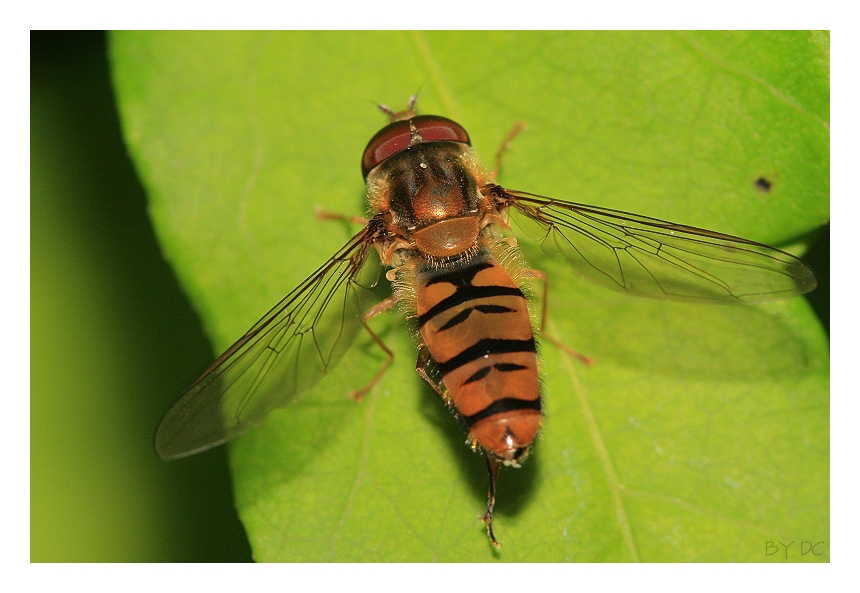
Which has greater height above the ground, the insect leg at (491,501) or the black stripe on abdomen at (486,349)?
the black stripe on abdomen at (486,349)

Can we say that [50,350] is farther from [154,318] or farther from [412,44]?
[412,44]

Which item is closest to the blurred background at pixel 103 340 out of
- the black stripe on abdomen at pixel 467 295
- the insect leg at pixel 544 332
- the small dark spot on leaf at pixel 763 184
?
the black stripe on abdomen at pixel 467 295

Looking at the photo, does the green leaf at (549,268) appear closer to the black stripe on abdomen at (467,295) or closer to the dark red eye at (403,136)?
the dark red eye at (403,136)

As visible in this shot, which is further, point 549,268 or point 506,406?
point 549,268

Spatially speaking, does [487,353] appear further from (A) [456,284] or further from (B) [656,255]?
(B) [656,255]

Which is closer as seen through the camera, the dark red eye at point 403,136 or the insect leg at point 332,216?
the dark red eye at point 403,136

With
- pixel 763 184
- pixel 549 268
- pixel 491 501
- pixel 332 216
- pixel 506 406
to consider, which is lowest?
pixel 491 501

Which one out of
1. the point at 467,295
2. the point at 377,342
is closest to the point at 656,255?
the point at 467,295
